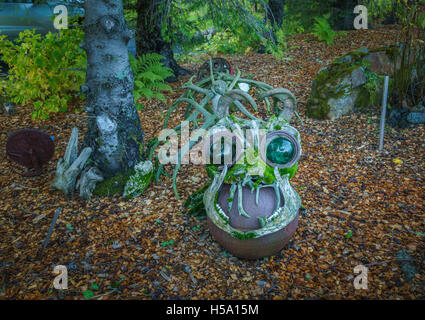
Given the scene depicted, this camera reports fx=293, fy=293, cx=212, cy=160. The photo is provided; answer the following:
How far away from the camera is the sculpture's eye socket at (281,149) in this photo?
253cm

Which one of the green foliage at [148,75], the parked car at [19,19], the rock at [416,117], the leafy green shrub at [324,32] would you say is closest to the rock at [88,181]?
the green foliage at [148,75]

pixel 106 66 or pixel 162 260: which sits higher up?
pixel 106 66

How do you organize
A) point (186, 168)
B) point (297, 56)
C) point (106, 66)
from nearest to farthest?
point (106, 66)
point (186, 168)
point (297, 56)

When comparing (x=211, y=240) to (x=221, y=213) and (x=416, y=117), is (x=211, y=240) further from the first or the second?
(x=416, y=117)

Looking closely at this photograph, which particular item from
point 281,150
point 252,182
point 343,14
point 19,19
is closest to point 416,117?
point 281,150

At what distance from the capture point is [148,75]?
216 inches

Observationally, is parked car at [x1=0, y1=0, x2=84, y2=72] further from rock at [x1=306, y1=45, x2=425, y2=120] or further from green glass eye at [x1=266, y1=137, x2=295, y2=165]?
green glass eye at [x1=266, y1=137, x2=295, y2=165]

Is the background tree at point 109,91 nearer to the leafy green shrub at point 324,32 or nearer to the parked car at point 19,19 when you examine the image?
the parked car at point 19,19

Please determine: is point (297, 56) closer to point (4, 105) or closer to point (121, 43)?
point (121, 43)

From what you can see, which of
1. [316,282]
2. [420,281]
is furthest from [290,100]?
[420,281]

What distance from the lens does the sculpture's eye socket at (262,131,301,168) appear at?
8.29ft

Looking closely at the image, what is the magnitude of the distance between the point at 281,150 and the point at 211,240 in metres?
1.37

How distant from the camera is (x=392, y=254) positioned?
119 inches

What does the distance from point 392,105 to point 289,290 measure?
4.49 meters
